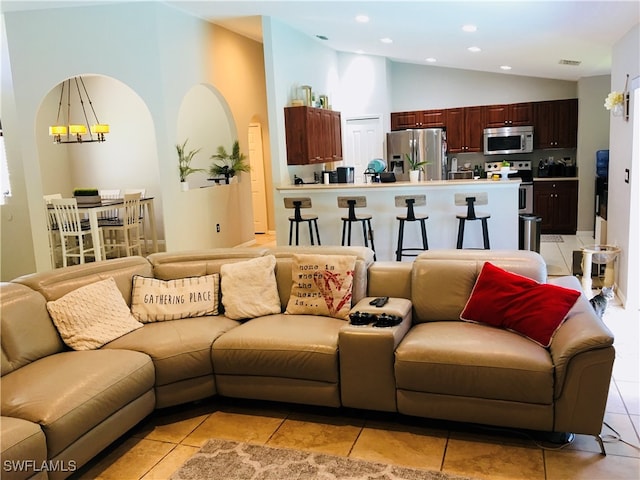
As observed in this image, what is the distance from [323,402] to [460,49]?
19.4 feet

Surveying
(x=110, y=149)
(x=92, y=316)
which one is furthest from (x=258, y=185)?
(x=92, y=316)

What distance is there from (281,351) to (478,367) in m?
1.07

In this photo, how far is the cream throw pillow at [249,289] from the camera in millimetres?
3529

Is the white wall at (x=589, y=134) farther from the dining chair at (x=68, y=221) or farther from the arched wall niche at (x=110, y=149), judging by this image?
the dining chair at (x=68, y=221)

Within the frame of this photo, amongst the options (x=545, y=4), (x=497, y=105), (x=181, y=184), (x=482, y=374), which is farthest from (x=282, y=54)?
(x=482, y=374)

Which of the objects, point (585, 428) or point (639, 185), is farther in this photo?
point (639, 185)

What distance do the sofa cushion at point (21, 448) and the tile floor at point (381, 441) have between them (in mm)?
460

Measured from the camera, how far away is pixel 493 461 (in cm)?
256

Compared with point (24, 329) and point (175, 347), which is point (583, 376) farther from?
point (24, 329)

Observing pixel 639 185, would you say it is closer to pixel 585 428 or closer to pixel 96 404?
pixel 585 428

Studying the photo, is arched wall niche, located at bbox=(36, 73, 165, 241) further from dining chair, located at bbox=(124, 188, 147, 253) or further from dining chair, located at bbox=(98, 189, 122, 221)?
dining chair, located at bbox=(98, 189, 122, 221)

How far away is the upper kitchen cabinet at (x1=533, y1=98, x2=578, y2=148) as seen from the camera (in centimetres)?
885

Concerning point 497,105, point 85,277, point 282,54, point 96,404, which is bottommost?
point 96,404

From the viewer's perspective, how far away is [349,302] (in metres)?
3.42
